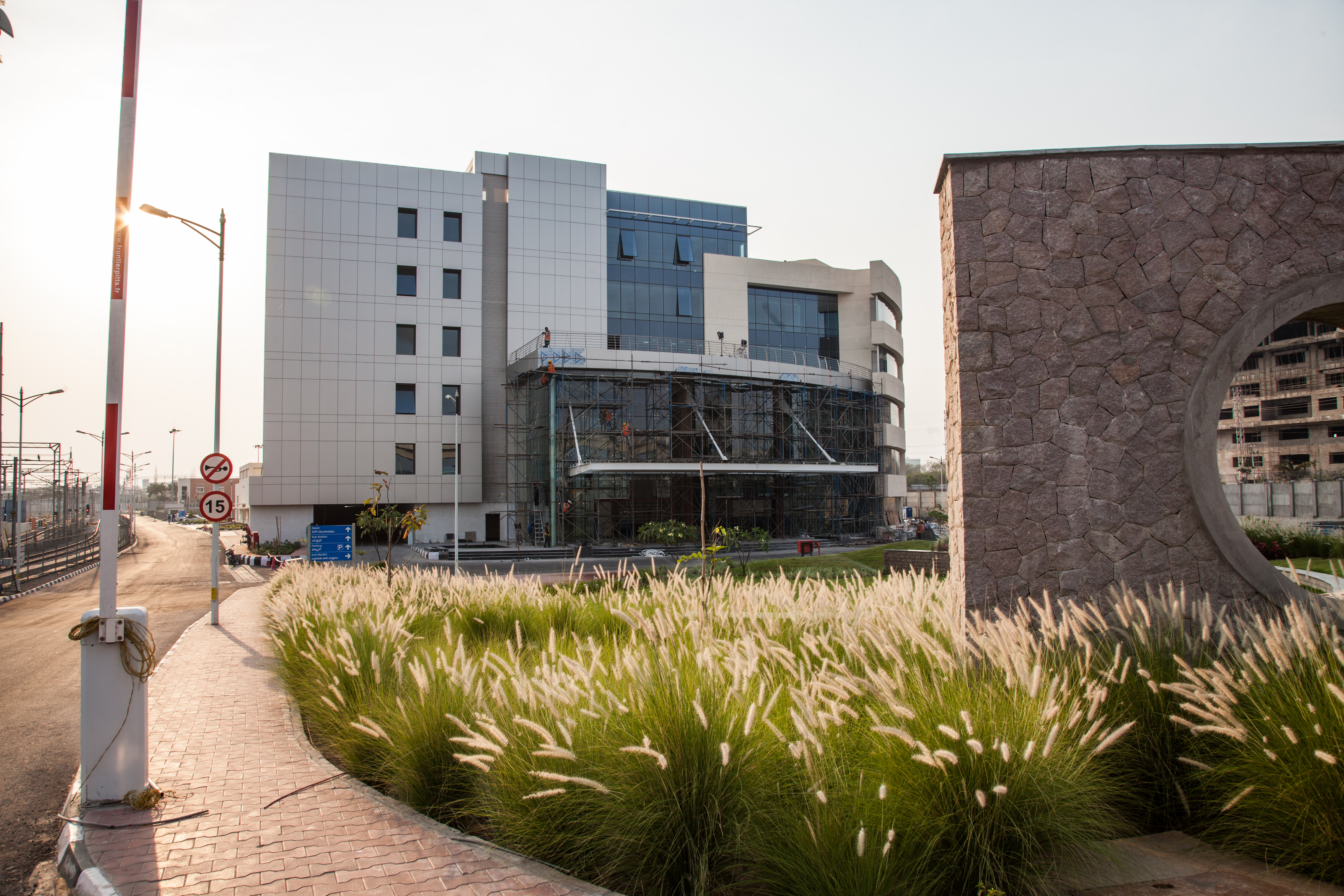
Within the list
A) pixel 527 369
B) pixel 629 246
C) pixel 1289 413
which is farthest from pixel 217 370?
pixel 1289 413

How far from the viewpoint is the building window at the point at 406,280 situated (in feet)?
132

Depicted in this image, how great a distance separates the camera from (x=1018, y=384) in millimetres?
6578

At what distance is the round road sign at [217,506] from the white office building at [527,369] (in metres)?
20.6

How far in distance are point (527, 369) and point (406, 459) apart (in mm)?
8040

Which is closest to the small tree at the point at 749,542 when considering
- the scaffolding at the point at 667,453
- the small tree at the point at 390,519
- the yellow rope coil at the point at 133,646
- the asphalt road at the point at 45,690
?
the scaffolding at the point at 667,453

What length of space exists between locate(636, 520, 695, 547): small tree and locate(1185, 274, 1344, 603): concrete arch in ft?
73.2

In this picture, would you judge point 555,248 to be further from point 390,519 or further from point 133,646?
Answer: point 133,646

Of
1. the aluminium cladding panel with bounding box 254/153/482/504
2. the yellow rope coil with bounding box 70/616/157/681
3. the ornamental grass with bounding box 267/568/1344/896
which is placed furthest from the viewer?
the aluminium cladding panel with bounding box 254/153/482/504

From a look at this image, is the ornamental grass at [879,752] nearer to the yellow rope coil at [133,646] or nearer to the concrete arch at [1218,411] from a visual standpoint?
the concrete arch at [1218,411]

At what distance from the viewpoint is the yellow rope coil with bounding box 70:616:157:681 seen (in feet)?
17.3

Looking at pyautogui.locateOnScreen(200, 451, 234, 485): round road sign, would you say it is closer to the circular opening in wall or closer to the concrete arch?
the concrete arch

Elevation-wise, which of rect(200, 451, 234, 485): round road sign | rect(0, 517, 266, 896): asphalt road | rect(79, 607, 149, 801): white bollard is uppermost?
rect(200, 451, 234, 485): round road sign

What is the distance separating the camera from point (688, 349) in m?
44.4

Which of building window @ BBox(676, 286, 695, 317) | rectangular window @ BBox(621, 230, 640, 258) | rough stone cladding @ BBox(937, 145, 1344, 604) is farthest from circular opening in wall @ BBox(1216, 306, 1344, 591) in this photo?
rough stone cladding @ BBox(937, 145, 1344, 604)
